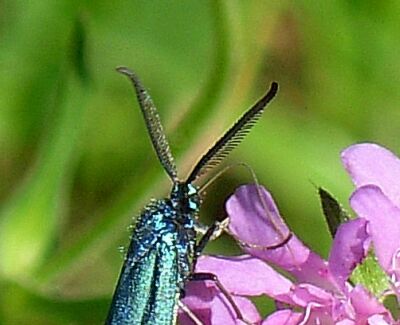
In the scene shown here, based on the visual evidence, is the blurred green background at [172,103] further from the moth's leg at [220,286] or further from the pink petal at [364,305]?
the pink petal at [364,305]

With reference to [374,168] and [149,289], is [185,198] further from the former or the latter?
[374,168]

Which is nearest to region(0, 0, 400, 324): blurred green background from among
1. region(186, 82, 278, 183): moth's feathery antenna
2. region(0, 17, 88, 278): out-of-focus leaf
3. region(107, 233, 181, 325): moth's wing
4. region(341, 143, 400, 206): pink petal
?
region(0, 17, 88, 278): out-of-focus leaf

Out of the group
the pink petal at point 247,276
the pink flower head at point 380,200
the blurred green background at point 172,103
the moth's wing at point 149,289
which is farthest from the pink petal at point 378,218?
the blurred green background at point 172,103

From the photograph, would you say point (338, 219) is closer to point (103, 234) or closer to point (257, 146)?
point (103, 234)

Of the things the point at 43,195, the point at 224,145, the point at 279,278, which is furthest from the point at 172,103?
the point at 279,278

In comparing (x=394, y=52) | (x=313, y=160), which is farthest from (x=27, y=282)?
(x=394, y=52)

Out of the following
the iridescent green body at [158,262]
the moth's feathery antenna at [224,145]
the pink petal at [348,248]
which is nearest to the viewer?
Result: the pink petal at [348,248]
